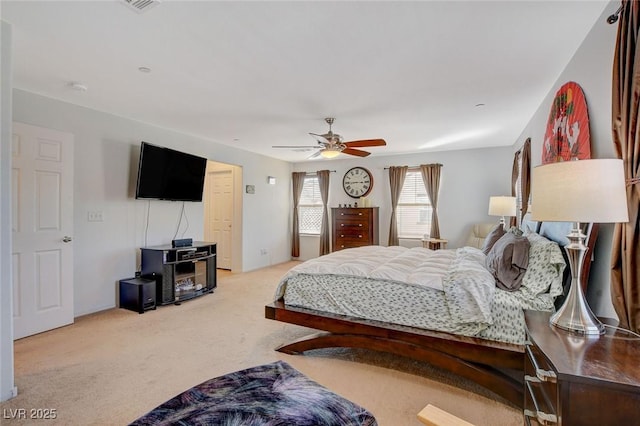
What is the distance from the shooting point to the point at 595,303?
75.0 inches

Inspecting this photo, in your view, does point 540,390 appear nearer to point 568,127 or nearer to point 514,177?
point 568,127

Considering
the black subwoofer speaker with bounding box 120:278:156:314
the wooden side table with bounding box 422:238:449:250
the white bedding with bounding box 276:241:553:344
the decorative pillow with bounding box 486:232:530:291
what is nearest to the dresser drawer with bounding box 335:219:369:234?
the wooden side table with bounding box 422:238:449:250

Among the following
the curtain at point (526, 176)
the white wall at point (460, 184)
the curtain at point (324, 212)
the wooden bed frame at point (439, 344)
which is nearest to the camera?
the wooden bed frame at point (439, 344)

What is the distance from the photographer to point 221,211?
6.48 metres

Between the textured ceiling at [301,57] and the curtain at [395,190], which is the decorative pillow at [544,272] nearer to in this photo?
the textured ceiling at [301,57]

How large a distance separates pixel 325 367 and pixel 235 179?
178 inches

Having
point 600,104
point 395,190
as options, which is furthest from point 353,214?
point 600,104

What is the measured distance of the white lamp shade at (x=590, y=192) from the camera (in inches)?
49.3

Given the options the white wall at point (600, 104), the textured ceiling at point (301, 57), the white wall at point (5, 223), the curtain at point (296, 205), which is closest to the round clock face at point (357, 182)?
the curtain at point (296, 205)

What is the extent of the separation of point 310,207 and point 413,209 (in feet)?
8.24

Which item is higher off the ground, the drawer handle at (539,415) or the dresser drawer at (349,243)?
the dresser drawer at (349,243)

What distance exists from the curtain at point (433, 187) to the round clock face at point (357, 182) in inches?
48.5

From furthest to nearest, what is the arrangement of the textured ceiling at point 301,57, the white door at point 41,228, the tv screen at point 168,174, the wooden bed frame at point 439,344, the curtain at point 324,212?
1. the curtain at point 324,212
2. the tv screen at point 168,174
3. the white door at point 41,228
4. the wooden bed frame at point 439,344
5. the textured ceiling at point 301,57

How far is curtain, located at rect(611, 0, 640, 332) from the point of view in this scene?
1364 mm
